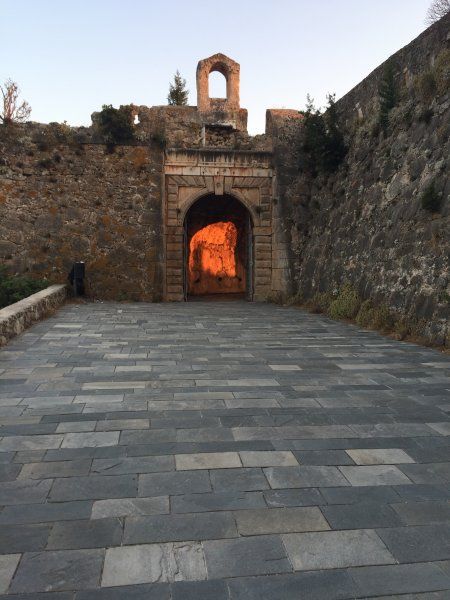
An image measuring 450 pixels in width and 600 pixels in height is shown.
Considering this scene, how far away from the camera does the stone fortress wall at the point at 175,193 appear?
1291 centimetres

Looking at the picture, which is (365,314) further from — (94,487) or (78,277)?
(78,277)

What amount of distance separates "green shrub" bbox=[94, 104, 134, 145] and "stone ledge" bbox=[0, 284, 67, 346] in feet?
19.4

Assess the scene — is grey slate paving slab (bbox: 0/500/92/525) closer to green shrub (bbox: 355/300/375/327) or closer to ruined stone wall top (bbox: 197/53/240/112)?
green shrub (bbox: 355/300/375/327)

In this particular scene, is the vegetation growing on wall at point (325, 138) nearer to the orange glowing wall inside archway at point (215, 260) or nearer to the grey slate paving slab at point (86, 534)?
the orange glowing wall inside archway at point (215, 260)

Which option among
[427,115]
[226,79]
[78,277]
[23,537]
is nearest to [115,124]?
[226,79]

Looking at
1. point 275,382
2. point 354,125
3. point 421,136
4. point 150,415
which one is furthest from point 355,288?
point 150,415

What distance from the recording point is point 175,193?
49.4 ft

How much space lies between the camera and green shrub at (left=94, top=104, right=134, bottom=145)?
14.6 m

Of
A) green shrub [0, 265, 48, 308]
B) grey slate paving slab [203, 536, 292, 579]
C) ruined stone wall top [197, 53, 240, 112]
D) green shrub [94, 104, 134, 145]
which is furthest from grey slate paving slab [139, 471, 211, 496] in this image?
ruined stone wall top [197, 53, 240, 112]

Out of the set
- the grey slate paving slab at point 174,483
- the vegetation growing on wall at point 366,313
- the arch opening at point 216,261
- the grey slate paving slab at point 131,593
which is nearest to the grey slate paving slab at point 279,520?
the grey slate paving slab at point 174,483

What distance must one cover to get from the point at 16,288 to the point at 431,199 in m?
10.9

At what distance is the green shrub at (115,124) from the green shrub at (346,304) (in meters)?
8.76

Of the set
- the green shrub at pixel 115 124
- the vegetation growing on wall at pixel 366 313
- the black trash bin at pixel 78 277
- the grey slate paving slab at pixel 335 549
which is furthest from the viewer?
the green shrub at pixel 115 124

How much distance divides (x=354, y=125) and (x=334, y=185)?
173cm
